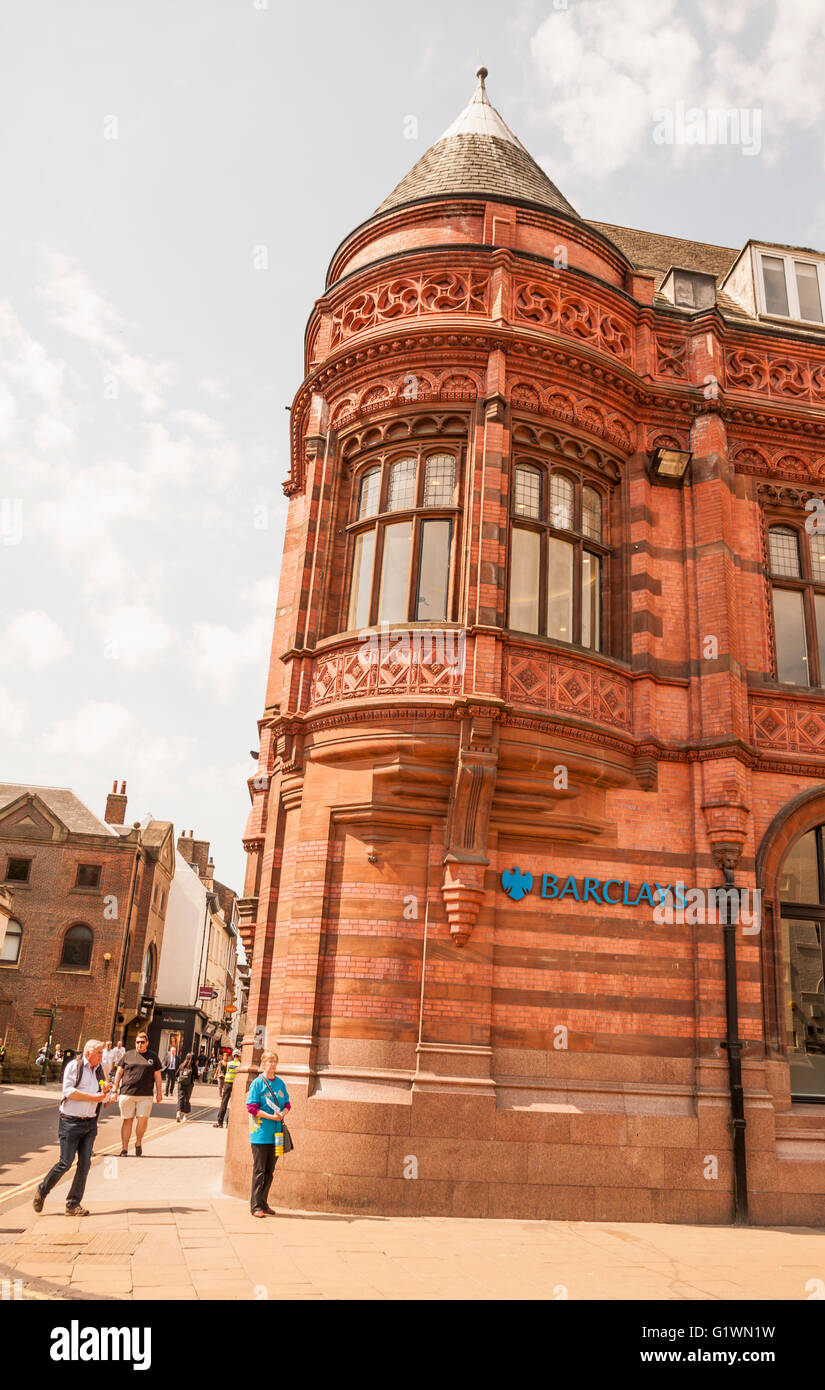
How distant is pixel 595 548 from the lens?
1548 cm

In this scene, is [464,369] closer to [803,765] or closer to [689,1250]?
[803,765]

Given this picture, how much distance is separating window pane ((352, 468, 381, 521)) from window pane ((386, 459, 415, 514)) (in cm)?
24

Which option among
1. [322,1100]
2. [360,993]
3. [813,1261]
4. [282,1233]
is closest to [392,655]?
[360,993]

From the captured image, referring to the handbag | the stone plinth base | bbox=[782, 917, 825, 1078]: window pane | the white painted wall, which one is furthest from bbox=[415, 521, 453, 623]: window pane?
the white painted wall

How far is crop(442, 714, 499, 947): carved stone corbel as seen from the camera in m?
12.7

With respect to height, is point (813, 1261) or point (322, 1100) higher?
point (322, 1100)

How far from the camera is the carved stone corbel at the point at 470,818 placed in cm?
1269

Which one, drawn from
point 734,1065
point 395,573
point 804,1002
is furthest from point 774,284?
point 734,1065

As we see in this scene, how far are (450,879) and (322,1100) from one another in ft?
10.4

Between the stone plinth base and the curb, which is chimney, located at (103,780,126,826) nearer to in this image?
the curb

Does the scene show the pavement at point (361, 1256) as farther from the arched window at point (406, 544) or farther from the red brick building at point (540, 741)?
the arched window at point (406, 544)

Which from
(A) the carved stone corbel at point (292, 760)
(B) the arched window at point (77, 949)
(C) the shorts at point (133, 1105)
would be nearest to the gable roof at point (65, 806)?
(B) the arched window at point (77, 949)

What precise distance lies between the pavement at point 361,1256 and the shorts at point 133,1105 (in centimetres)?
406

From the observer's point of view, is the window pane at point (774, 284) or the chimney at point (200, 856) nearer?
the window pane at point (774, 284)
